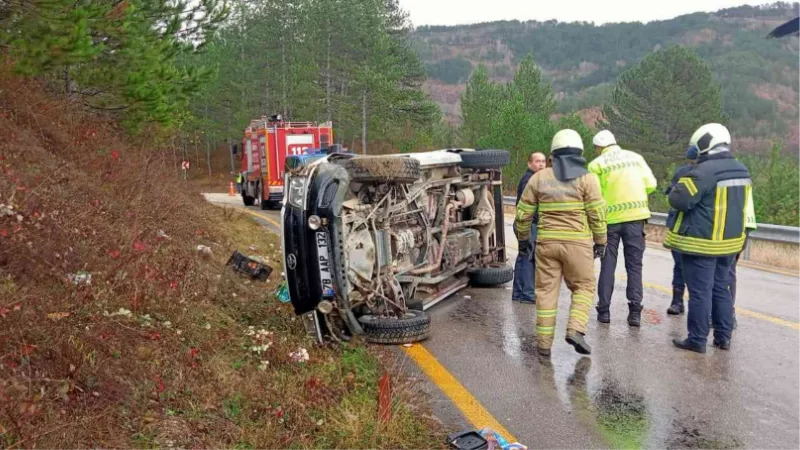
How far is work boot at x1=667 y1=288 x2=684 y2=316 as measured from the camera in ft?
21.3

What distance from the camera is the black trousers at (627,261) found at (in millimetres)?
6094

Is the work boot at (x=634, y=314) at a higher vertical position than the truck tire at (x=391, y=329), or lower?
lower

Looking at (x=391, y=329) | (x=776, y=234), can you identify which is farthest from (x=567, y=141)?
(x=776, y=234)

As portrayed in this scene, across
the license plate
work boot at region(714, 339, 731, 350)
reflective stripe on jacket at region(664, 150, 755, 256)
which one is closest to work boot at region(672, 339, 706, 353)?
work boot at region(714, 339, 731, 350)

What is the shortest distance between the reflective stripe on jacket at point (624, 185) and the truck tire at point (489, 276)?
1.88 meters

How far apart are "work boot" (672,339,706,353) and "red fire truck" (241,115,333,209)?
47.5 feet

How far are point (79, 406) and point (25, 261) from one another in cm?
185

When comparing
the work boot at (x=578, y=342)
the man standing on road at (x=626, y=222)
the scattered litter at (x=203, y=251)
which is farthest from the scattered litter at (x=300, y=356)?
the scattered litter at (x=203, y=251)

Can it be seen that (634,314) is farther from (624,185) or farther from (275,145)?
(275,145)

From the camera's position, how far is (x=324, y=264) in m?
4.96

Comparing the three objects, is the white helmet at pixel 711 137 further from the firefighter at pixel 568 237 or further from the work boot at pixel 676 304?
the work boot at pixel 676 304

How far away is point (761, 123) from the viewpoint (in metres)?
91.1

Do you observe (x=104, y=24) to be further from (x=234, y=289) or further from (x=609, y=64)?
(x=609, y=64)

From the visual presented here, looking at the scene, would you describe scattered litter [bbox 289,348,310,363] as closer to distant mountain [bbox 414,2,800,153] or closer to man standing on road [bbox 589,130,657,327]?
man standing on road [bbox 589,130,657,327]
